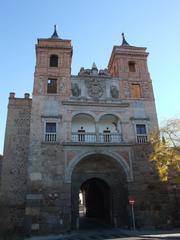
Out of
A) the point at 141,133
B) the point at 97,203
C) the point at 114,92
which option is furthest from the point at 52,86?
the point at 97,203

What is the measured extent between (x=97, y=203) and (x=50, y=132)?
11954 millimetres

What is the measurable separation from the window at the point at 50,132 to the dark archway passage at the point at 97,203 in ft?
20.0

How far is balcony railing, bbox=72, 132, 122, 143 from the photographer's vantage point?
62.6 ft

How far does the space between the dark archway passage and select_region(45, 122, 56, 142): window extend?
6.09m

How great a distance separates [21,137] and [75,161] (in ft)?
19.0

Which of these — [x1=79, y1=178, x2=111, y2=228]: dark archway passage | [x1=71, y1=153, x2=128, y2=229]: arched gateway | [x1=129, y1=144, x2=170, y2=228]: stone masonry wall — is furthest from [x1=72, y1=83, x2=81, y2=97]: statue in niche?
[x1=79, y1=178, x2=111, y2=228]: dark archway passage

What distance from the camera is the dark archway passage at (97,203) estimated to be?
2075 centimetres

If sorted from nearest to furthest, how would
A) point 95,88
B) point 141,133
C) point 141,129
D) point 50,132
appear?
point 50,132 → point 141,133 → point 141,129 → point 95,88

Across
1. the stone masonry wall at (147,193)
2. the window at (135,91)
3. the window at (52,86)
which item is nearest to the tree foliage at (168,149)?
the stone masonry wall at (147,193)

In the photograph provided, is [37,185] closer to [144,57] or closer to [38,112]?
[38,112]

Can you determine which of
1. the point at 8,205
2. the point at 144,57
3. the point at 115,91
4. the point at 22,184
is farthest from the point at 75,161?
the point at 144,57

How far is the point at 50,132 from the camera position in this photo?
18891 millimetres

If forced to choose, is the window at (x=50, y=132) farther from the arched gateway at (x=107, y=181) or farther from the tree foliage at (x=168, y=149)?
the tree foliage at (x=168, y=149)

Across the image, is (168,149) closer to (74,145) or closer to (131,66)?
(74,145)
